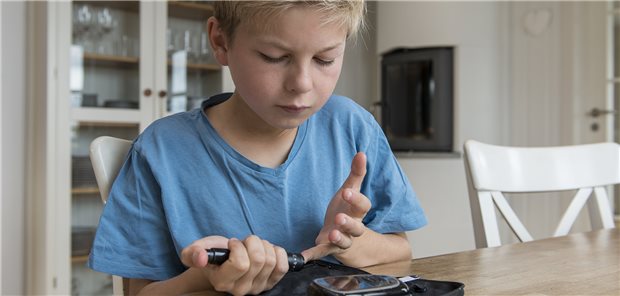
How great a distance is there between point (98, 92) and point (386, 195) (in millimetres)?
2293

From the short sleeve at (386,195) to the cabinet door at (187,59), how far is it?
2.23 meters

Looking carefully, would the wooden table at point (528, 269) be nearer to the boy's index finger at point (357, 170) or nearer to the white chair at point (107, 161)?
the boy's index finger at point (357, 170)

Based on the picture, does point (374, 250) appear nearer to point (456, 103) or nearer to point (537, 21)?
point (456, 103)

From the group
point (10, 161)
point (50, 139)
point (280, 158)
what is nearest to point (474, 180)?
point (280, 158)

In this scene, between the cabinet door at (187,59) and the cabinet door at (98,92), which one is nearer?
the cabinet door at (98,92)

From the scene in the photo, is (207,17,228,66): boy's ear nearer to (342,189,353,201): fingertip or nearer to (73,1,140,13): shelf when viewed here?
(342,189,353,201): fingertip

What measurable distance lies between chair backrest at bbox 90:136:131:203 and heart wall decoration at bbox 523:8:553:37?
331 cm

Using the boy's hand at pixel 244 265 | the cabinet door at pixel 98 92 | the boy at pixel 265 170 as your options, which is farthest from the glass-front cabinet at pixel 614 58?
the boy's hand at pixel 244 265

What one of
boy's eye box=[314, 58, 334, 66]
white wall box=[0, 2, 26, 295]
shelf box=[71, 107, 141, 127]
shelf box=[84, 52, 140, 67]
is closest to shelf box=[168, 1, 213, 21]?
shelf box=[84, 52, 140, 67]

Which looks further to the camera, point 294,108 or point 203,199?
point 203,199

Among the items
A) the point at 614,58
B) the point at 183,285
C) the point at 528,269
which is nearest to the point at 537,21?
the point at 614,58

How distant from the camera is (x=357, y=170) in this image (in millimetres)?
749

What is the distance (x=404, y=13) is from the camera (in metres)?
3.79

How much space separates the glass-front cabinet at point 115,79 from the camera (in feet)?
9.27
